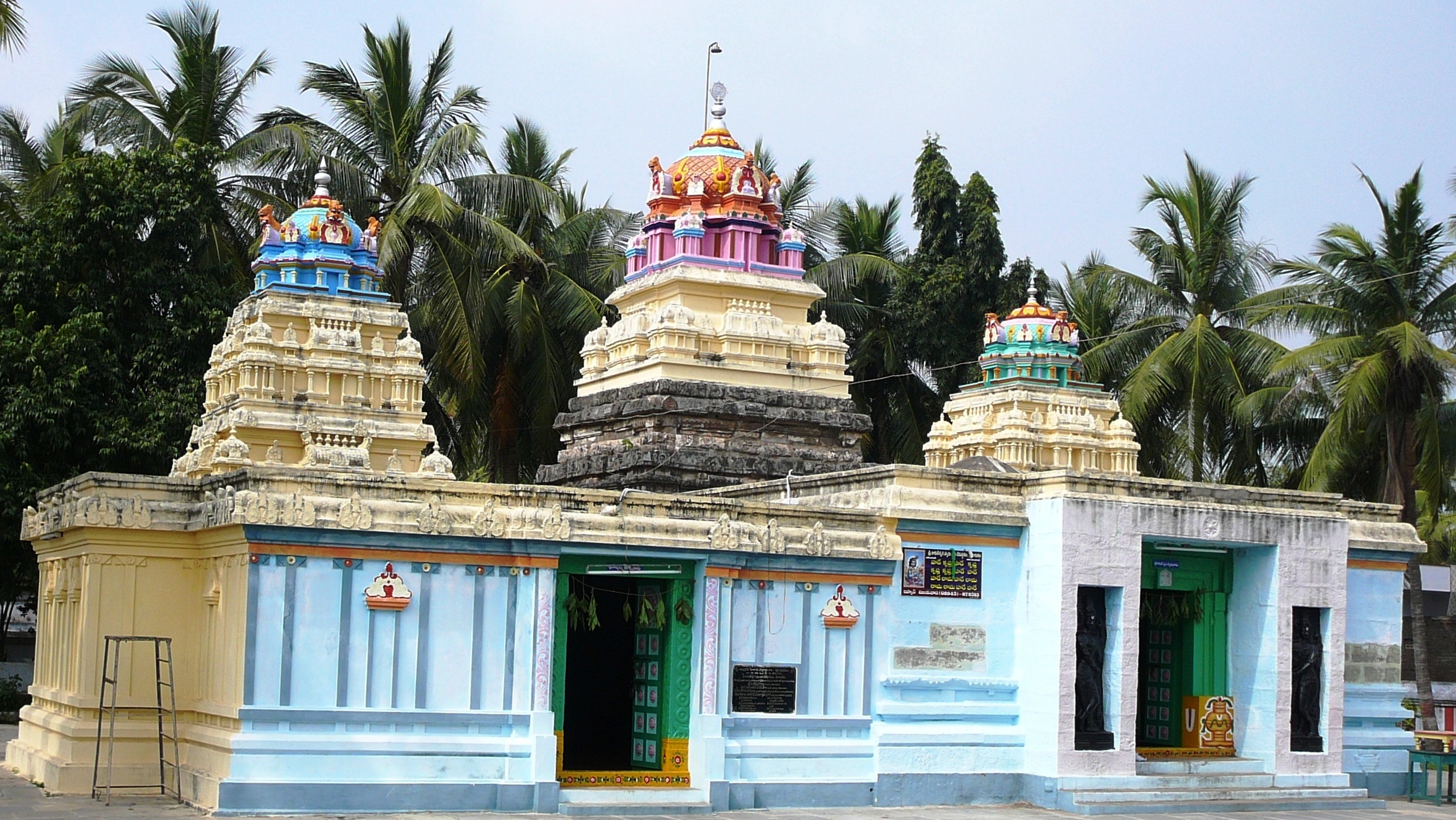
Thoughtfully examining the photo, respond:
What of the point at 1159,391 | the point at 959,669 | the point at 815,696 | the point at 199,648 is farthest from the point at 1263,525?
the point at 1159,391

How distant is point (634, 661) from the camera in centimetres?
1945

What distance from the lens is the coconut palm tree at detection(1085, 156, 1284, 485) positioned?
35594 mm

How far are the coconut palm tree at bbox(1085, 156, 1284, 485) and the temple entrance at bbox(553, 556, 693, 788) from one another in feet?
59.9

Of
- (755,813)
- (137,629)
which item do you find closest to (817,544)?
(755,813)

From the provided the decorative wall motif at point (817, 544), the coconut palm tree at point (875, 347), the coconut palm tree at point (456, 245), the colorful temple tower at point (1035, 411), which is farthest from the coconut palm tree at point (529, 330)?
the decorative wall motif at point (817, 544)

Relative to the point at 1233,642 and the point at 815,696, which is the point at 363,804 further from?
the point at 1233,642

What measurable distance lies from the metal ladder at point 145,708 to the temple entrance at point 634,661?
402cm

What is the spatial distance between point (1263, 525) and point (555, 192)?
20669 millimetres

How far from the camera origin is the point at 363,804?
1623cm

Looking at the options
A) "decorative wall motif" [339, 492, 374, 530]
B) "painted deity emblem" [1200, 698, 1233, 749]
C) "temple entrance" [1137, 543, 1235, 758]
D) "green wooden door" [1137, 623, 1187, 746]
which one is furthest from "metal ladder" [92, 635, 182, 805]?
"painted deity emblem" [1200, 698, 1233, 749]

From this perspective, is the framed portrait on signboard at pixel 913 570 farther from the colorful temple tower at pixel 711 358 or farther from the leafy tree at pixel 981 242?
the leafy tree at pixel 981 242

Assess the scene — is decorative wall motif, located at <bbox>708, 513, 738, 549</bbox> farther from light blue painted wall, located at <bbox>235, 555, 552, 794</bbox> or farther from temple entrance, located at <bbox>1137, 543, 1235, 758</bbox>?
temple entrance, located at <bbox>1137, 543, 1235, 758</bbox>

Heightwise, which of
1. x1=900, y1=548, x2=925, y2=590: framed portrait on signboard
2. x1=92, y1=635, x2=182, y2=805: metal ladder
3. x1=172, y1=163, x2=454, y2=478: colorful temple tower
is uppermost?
x1=172, y1=163, x2=454, y2=478: colorful temple tower

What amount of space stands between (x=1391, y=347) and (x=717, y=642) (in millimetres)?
17692
